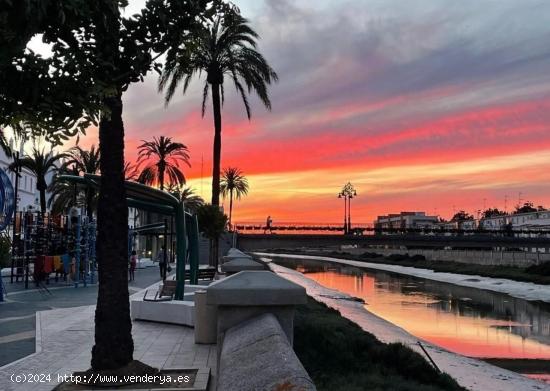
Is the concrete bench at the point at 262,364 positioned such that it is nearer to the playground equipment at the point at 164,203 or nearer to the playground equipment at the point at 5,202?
the playground equipment at the point at 164,203

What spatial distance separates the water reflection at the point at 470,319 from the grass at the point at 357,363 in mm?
8160

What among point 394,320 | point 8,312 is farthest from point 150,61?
point 394,320

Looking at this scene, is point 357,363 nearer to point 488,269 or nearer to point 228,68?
point 228,68

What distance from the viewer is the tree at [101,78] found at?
455cm

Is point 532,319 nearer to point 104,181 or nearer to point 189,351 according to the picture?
point 189,351

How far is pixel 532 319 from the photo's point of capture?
28.5 meters

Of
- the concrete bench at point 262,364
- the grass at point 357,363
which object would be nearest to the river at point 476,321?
the grass at point 357,363

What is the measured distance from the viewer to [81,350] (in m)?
10.6

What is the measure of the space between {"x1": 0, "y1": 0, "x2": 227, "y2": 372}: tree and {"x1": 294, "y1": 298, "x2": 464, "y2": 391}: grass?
3190 millimetres

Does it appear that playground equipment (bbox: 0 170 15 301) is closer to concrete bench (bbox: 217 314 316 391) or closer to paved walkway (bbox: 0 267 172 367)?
paved walkway (bbox: 0 267 172 367)

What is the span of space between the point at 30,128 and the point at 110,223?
2.38m

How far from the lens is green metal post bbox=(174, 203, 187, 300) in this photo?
1428 centimetres

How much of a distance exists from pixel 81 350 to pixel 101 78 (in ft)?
20.7

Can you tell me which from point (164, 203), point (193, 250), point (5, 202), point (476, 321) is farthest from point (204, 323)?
point (476, 321)
